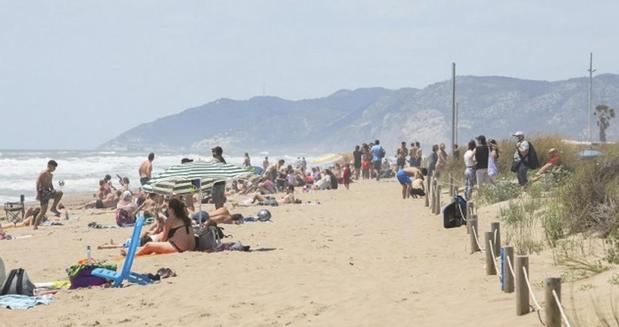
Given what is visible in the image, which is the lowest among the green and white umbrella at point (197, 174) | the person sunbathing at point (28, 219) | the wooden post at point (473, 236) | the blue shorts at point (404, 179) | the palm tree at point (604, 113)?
the person sunbathing at point (28, 219)

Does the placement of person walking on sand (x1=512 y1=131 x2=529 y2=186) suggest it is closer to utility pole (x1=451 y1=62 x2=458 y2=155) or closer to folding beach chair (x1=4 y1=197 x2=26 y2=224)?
utility pole (x1=451 y1=62 x2=458 y2=155)

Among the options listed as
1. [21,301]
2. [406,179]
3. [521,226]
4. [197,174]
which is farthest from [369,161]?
[21,301]

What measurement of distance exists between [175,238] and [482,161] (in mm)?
7522

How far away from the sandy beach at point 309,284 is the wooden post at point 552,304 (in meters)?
0.39

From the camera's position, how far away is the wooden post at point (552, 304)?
225 inches

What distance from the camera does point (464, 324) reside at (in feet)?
22.2

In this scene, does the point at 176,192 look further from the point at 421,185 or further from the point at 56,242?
the point at 421,185

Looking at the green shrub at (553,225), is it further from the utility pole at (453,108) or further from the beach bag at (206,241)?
the utility pole at (453,108)

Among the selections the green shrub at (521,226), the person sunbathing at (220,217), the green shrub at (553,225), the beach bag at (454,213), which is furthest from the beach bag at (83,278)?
the beach bag at (454,213)

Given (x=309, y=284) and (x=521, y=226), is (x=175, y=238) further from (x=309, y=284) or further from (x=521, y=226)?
(x=521, y=226)

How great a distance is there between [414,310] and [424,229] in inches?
284

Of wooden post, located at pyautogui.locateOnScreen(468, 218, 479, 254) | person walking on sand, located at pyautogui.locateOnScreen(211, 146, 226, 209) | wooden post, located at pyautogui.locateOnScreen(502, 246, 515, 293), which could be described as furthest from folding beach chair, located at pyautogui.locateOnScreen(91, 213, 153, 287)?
person walking on sand, located at pyautogui.locateOnScreen(211, 146, 226, 209)

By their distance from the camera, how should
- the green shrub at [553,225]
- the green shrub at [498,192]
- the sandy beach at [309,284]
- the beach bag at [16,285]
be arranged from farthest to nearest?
the green shrub at [498,192]
the green shrub at [553,225]
the beach bag at [16,285]
the sandy beach at [309,284]

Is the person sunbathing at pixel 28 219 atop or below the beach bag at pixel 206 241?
below
